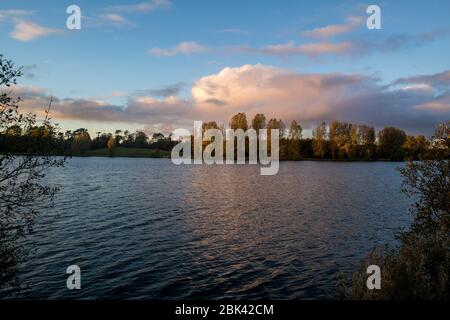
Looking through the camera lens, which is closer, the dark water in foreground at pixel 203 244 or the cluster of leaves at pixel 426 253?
the cluster of leaves at pixel 426 253

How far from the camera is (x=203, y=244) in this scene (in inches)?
1270

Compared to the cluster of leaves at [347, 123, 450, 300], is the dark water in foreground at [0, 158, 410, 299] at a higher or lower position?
lower

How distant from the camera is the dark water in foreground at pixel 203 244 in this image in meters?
22.8

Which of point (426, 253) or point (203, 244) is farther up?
point (426, 253)

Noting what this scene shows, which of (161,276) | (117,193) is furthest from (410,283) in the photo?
(117,193)

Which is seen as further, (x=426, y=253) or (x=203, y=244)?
(x=203, y=244)

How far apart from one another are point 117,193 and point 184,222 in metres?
26.5

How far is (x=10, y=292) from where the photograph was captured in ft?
68.8

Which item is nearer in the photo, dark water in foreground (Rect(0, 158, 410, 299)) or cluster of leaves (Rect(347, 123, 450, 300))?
cluster of leaves (Rect(347, 123, 450, 300))

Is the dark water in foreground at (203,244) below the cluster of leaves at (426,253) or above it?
below

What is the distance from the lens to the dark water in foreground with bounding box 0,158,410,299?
2277 centimetres
